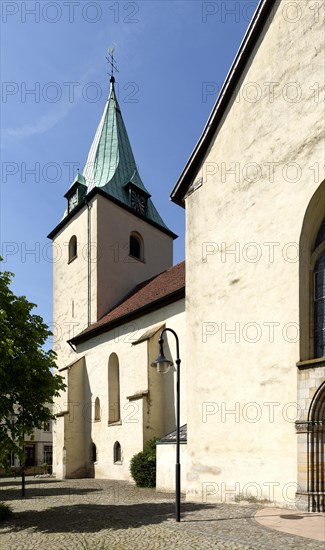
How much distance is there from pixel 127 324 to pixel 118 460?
6017 mm

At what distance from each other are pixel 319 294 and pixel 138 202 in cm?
2051

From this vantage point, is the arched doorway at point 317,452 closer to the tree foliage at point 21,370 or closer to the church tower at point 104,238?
the tree foliage at point 21,370

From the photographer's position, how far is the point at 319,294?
10500mm

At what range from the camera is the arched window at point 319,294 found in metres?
10.3

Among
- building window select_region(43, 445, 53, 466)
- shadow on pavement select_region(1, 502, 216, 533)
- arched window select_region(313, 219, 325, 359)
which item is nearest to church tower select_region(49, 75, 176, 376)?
shadow on pavement select_region(1, 502, 216, 533)

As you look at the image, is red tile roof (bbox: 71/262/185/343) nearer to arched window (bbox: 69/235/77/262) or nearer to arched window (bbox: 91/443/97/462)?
arched window (bbox: 69/235/77/262)

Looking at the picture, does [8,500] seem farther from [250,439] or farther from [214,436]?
[250,439]

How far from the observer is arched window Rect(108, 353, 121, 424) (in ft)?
70.5

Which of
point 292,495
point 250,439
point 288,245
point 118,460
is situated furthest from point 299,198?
point 118,460

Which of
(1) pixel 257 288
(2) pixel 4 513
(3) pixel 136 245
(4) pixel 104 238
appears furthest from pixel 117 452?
(3) pixel 136 245

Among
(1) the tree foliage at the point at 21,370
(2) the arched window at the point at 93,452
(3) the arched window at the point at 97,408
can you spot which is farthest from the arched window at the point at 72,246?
(1) the tree foliage at the point at 21,370

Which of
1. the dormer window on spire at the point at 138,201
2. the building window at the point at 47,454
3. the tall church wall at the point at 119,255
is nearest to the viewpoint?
the tall church wall at the point at 119,255

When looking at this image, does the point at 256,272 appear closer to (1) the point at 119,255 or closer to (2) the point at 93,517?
(2) the point at 93,517

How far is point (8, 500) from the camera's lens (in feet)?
46.3
